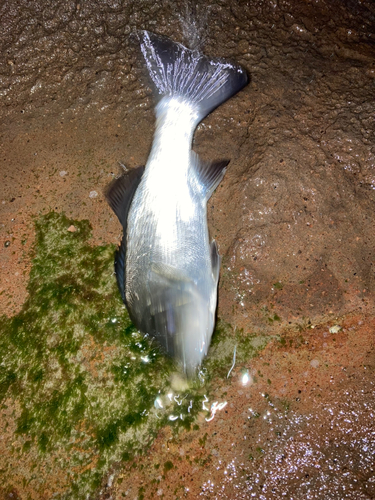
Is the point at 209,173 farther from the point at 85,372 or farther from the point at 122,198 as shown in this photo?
the point at 85,372

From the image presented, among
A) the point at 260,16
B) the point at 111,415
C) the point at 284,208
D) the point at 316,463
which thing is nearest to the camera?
the point at 316,463

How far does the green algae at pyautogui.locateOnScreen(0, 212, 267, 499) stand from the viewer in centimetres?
244

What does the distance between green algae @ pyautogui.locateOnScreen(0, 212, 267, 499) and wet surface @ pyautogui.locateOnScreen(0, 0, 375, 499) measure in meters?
0.09

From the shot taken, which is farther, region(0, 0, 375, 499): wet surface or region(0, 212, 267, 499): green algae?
region(0, 212, 267, 499): green algae

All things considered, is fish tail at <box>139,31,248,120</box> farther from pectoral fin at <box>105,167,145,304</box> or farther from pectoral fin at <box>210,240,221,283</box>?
pectoral fin at <box>210,240,221,283</box>

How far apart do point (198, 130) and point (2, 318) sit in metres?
2.35

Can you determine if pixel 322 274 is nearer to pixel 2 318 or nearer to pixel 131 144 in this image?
pixel 131 144

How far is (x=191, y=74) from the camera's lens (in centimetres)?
324

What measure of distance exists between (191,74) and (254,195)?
133 cm

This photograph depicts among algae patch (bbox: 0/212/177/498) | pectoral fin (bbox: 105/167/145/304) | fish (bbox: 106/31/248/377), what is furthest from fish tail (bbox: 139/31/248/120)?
algae patch (bbox: 0/212/177/498)

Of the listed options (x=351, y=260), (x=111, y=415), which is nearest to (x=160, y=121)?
(x=351, y=260)

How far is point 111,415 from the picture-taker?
2521mm

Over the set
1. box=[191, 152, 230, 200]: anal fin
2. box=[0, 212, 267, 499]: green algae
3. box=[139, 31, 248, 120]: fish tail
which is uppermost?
box=[139, 31, 248, 120]: fish tail

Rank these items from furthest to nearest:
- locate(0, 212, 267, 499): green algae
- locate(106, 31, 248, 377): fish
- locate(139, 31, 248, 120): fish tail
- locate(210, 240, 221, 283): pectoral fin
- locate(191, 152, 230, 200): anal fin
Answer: locate(139, 31, 248, 120): fish tail
locate(191, 152, 230, 200): anal fin
locate(210, 240, 221, 283): pectoral fin
locate(106, 31, 248, 377): fish
locate(0, 212, 267, 499): green algae
